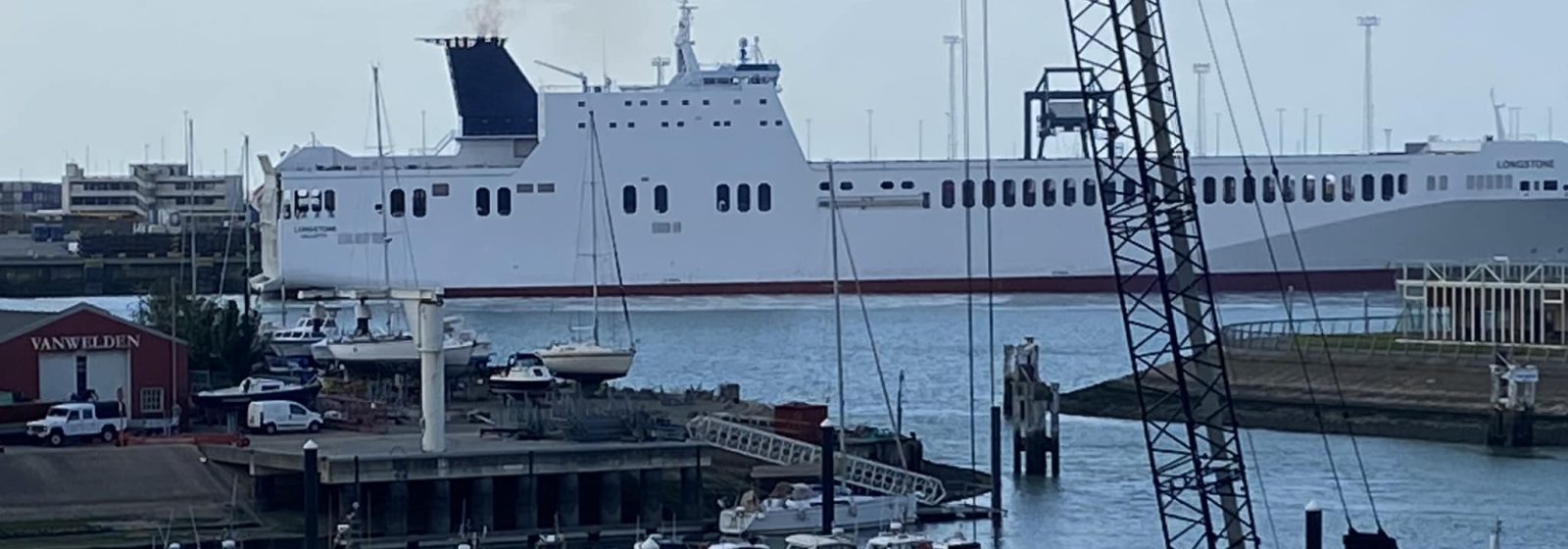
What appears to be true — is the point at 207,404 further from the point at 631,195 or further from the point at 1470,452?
the point at 631,195

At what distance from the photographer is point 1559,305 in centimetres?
3547

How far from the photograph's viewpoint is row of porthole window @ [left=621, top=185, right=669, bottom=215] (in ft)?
206

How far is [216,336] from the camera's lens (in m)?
33.7

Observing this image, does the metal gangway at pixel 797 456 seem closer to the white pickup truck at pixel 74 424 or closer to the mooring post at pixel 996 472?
the mooring post at pixel 996 472

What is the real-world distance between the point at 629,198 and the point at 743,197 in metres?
2.25

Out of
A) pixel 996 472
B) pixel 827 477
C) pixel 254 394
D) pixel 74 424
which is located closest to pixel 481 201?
pixel 254 394

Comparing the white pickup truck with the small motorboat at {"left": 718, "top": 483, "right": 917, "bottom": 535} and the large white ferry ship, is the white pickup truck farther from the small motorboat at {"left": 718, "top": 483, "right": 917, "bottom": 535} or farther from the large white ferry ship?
the large white ferry ship

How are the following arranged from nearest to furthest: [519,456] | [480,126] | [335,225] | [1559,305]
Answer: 1. [519,456]
2. [1559,305]
3. [335,225]
4. [480,126]

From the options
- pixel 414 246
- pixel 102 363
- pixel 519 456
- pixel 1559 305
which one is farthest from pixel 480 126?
pixel 519 456

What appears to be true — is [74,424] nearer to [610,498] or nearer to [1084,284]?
[610,498]

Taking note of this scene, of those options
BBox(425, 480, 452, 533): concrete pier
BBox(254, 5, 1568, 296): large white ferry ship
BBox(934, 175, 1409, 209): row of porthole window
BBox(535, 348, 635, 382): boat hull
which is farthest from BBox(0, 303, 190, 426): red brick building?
BBox(934, 175, 1409, 209): row of porthole window

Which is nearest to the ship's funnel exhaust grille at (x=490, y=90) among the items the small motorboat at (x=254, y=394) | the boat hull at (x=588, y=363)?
the boat hull at (x=588, y=363)

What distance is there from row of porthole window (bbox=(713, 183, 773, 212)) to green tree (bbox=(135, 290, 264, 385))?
28.0 meters

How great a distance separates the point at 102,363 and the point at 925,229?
3674 cm
